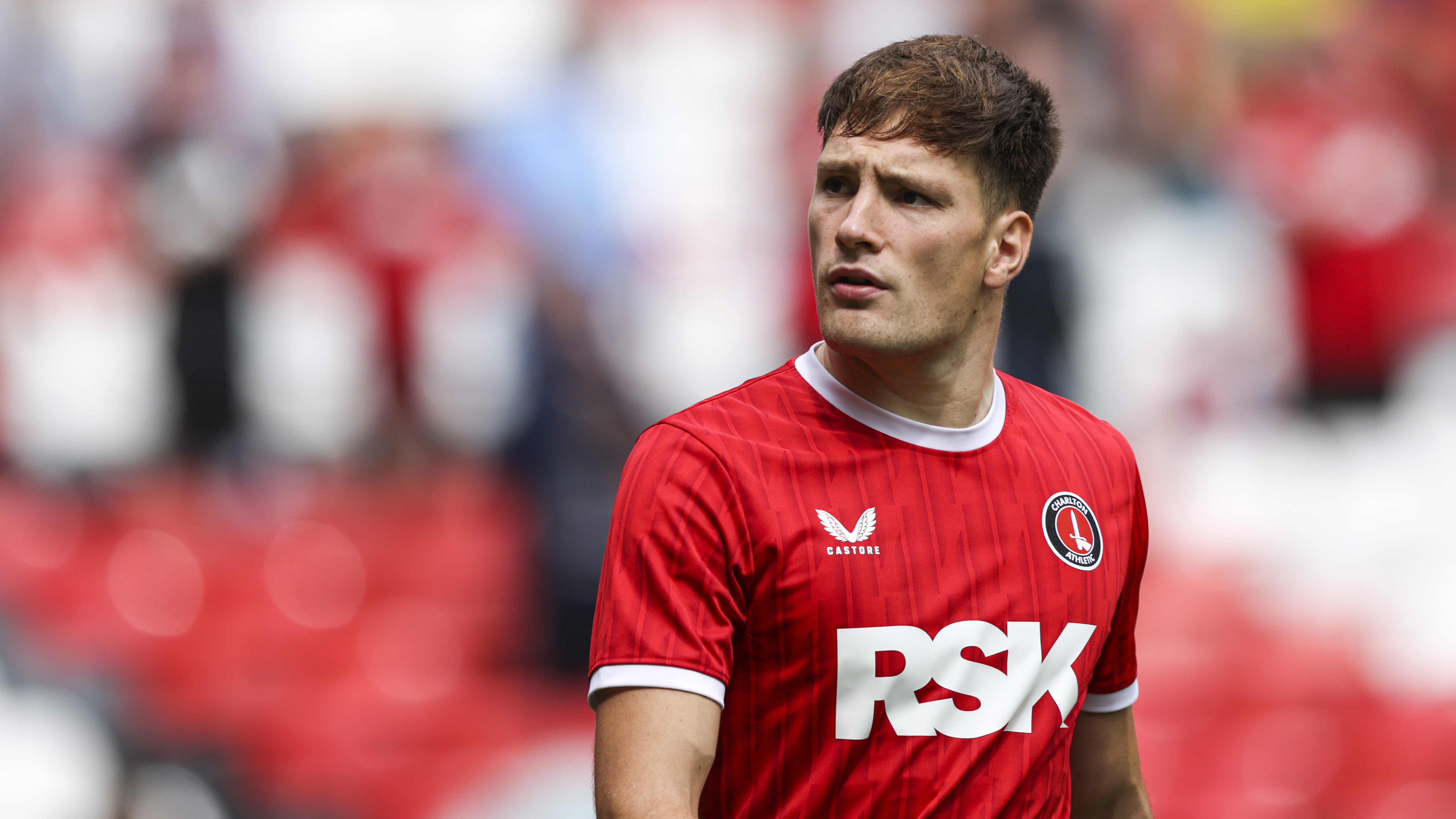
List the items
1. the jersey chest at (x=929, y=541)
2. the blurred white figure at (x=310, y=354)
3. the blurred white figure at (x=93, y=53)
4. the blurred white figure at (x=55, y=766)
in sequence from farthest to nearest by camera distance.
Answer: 1. the blurred white figure at (x=93, y=53)
2. the blurred white figure at (x=310, y=354)
3. the blurred white figure at (x=55, y=766)
4. the jersey chest at (x=929, y=541)

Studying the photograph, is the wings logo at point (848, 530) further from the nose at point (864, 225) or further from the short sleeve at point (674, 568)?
the nose at point (864, 225)

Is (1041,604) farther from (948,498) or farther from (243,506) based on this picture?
(243,506)

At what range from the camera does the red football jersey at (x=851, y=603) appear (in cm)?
168

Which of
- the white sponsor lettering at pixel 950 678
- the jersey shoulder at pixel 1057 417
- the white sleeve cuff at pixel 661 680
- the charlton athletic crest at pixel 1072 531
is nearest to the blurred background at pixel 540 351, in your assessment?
the jersey shoulder at pixel 1057 417

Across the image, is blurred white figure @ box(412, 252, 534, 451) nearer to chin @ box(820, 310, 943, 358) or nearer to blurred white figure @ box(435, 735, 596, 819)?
blurred white figure @ box(435, 735, 596, 819)

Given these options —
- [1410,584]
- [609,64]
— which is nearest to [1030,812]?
[1410,584]

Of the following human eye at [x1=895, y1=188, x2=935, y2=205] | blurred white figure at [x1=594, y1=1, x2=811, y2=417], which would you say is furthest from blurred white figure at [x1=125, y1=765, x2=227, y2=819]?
human eye at [x1=895, y1=188, x2=935, y2=205]

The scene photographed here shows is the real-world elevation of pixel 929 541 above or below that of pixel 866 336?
below

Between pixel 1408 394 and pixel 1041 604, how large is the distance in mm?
5964

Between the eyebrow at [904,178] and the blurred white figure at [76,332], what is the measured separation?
15.9ft

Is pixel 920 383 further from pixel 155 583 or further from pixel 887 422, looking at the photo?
pixel 155 583

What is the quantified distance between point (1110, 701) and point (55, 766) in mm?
3945

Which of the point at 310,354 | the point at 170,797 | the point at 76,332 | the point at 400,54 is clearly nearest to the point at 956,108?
the point at 170,797

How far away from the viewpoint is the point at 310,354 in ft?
24.9
